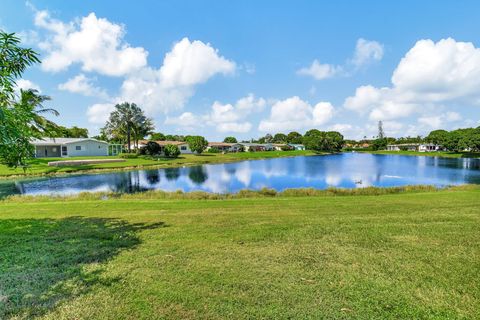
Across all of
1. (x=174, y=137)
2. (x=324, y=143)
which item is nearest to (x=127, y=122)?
(x=174, y=137)

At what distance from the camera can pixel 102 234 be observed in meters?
6.61

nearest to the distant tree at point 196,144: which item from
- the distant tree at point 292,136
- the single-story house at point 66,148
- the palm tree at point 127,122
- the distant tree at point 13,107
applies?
the palm tree at point 127,122

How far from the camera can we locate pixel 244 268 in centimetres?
462

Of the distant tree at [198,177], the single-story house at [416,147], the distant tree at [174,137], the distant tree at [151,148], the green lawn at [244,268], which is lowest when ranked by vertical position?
the distant tree at [198,177]

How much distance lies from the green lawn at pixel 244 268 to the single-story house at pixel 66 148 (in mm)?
52159

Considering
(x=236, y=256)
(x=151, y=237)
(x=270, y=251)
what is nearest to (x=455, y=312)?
(x=270, y=251)

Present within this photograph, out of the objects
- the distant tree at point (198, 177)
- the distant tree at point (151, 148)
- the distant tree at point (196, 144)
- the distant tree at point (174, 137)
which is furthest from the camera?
the distant tree at point (174, 137)

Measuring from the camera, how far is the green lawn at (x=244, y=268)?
A: 3494 mm

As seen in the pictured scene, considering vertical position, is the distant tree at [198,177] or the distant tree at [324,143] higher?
the distant tree at [324,143]

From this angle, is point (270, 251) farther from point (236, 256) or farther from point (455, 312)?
point (455, 312)

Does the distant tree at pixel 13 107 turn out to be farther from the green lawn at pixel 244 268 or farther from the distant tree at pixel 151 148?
the distant tree at pixel 151 148

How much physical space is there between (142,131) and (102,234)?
215 feet

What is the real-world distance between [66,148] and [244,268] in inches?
2323

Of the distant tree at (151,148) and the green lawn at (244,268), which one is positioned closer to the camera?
the green lawn at (244,268)
